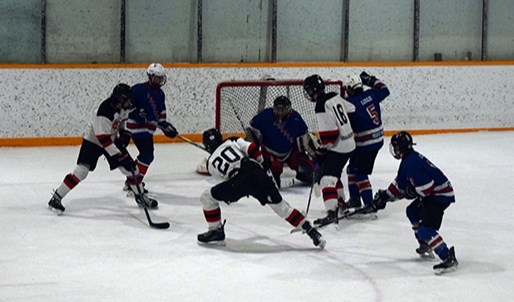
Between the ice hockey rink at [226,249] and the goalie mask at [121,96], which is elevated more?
the goalie mask at [121,96]

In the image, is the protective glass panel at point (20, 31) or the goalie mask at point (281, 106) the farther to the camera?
the protective glass panel at point (20, 31)

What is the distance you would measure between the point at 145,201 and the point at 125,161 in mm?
394

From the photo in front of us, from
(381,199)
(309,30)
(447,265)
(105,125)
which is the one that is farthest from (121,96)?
(309,30)

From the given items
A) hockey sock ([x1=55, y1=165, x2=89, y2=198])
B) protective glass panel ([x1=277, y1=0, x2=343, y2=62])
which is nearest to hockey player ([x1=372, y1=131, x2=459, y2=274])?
hockey sock ([x1=55, y1=165, x2=89, y2=198])

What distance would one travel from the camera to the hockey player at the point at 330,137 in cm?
665

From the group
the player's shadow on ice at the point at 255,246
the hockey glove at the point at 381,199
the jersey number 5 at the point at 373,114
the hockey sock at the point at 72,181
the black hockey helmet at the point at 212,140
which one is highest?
the jersey number 5 at the point at 373,114

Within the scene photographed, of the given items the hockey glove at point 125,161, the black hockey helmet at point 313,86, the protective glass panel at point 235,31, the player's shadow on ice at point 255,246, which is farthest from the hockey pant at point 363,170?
the protective glass panel at point 235,31

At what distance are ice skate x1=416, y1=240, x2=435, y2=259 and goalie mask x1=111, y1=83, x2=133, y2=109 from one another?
7.90 ft

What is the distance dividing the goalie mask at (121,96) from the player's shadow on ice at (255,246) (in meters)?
1.32

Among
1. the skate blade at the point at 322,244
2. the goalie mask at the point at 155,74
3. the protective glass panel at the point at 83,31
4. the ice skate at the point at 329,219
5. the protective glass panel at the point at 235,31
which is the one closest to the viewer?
the skate blade at the point at 322,244

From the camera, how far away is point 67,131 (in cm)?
1012

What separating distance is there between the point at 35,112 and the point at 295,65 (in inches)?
117

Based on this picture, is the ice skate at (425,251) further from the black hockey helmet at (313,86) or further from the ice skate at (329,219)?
the black hockey helmet at (313,86)

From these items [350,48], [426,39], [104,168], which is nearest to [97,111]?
[104,168]
